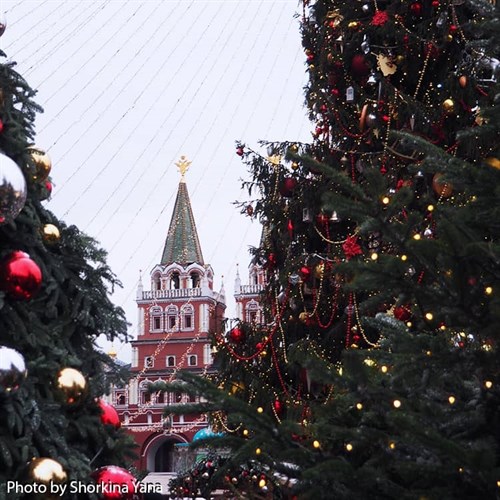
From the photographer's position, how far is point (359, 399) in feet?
6.41

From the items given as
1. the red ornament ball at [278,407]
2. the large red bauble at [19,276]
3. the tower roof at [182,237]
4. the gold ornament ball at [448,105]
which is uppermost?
the tower roof at [182,237]

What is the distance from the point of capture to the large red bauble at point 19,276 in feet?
9.24

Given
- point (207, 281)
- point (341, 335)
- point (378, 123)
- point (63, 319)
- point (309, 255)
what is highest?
point (207, 281)

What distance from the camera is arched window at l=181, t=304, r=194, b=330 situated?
111 feet

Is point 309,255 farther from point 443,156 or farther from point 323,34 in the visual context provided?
point 443,156

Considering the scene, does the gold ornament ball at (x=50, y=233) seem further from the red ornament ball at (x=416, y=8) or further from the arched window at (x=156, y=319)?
the arched window at (x=156, y=319)

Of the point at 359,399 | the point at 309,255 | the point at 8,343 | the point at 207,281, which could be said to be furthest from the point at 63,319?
the point at 207,281

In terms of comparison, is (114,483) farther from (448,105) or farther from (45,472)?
(448,105)

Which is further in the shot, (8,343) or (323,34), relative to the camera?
(323,34)

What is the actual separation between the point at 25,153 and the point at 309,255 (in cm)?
447

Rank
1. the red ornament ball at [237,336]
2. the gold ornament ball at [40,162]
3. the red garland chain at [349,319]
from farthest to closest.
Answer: the red ornament ball at [237,336] < the red garland chain at [349,319] < the gold ornament ball at [40,162]


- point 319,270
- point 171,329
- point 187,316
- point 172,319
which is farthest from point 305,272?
point 172,319

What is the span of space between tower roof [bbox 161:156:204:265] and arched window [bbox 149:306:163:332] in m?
2.06

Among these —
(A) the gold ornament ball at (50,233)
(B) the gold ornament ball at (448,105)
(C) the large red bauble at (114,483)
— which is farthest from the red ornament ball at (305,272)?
(C) the large red bauble at (114,483)
